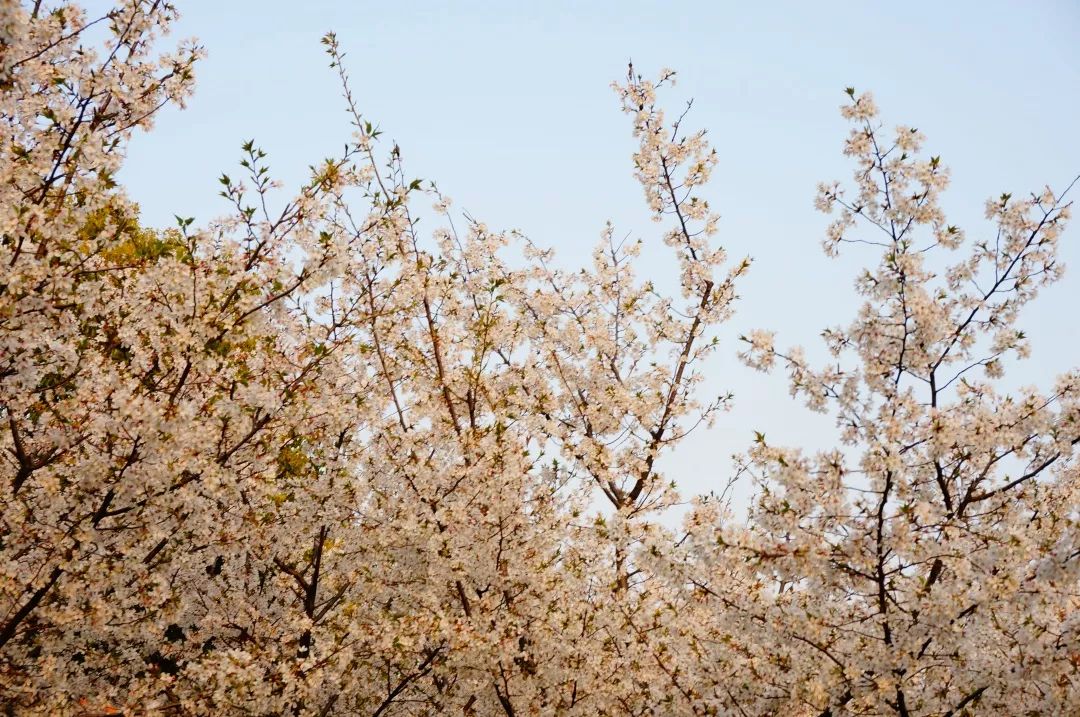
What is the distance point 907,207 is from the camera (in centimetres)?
750

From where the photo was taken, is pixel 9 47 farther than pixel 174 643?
No

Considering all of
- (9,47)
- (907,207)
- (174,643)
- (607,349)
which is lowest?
(174,643)

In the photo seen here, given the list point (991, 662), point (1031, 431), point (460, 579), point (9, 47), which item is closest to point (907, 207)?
point (1031, 431)

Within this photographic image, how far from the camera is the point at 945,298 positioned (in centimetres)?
737

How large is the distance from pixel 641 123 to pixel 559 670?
25.4 ft

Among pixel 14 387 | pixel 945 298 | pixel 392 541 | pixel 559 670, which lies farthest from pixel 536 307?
pixel 14 387

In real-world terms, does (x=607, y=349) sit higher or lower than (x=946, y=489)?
higher

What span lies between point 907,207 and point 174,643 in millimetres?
10246

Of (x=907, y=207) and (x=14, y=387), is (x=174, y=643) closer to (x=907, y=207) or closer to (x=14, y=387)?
(x=14, y=387)

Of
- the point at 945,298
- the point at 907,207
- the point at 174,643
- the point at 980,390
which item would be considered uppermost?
the point at 907,207

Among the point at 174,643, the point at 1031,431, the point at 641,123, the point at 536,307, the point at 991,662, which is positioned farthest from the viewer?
the point at 536,307

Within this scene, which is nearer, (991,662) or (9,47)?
(9,47)

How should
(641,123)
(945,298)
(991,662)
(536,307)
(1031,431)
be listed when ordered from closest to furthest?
(991,662) → (1031,431) → (945,298) → (641,123) → (536,307)

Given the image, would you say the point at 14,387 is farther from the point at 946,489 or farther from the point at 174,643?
the point at 946,489
